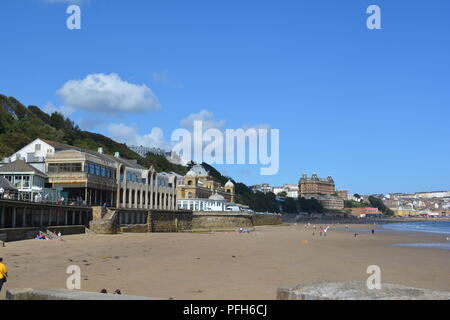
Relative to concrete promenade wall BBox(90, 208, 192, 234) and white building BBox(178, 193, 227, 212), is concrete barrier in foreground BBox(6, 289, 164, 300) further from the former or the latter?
white building BBox(178, 193, 227, 212)

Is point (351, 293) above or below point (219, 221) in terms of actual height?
above

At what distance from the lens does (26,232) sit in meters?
40.3

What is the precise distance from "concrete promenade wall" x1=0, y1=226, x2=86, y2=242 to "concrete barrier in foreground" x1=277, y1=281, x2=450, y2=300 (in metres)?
33.0

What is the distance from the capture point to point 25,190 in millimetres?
52281

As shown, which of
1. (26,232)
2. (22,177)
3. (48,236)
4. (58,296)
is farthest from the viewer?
(22,177)

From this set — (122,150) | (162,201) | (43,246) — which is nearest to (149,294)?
(43,246)

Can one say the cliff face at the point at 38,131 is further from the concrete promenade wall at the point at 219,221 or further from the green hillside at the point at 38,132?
the concrete promenade wall at the point at 219,221

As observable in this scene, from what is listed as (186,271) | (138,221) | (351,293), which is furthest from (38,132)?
(351,293)

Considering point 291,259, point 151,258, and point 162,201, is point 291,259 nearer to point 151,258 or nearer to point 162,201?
point 151,258

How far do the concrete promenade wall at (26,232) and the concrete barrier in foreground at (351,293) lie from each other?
33.0 meters

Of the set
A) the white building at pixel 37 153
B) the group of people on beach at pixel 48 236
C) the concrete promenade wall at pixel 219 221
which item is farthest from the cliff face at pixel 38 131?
the group of people on beach at pixel 48 236

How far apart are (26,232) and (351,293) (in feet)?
124

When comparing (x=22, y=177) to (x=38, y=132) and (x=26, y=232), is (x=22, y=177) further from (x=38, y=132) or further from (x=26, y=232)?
(x=38, y=132)

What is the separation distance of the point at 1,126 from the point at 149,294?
101097mm
